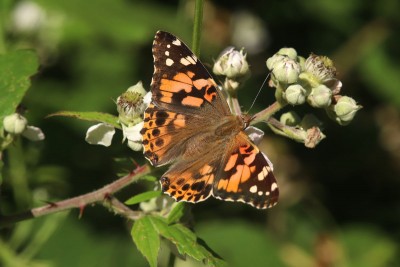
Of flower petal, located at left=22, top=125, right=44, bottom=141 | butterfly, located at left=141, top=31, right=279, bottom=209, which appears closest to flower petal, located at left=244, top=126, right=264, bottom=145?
butterfly, located at left=141, top=31, right=279, bottom=209

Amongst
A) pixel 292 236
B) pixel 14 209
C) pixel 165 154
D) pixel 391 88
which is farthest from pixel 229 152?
pixel 391 88

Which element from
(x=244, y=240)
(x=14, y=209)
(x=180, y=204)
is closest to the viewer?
(x=180, y=204)

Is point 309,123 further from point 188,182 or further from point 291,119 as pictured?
point 188,182

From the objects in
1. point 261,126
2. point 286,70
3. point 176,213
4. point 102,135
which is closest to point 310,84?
point 286,70

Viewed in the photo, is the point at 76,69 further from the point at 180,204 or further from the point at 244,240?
the point at 180,204

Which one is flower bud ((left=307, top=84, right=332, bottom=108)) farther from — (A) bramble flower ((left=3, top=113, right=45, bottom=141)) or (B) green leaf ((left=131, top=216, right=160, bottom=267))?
(A) bramble flower ((left=3, top=113, right=45, bottom=141))

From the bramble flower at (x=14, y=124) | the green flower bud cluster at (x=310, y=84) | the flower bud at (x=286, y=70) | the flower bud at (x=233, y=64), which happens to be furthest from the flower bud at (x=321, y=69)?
the bramble flower at (x=14, y=124)
